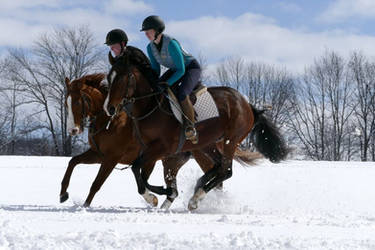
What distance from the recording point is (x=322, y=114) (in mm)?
44875

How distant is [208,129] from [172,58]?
4.12ft

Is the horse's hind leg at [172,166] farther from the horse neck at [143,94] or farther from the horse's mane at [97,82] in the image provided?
the horse neck at [143,94]

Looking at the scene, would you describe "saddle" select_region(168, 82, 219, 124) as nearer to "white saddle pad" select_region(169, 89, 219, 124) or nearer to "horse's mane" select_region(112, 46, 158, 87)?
"white saddle pad" select_region(169, 89, 219, 124)

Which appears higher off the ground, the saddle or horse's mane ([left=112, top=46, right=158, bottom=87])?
horse's mane ([left=112, top=46, right=158, bottom=87])

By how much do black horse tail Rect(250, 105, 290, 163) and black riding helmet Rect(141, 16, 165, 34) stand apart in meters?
3.51

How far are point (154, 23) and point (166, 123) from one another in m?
1.37

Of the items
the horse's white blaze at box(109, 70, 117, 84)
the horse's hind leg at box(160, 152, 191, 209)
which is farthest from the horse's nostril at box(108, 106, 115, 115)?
the horse's hind leg at box(160, 152, 191, 209)

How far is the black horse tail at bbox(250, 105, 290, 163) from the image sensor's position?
9.98 m

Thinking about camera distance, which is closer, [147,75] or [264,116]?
[147,75]

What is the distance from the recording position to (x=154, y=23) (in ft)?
23.4

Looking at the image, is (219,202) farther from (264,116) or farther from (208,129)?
(264,116)

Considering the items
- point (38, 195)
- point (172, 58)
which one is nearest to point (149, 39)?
point (172, 58)

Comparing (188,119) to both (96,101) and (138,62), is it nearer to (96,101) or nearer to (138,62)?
(138,62)

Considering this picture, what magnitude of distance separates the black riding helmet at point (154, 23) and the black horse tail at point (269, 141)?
3509 mm
